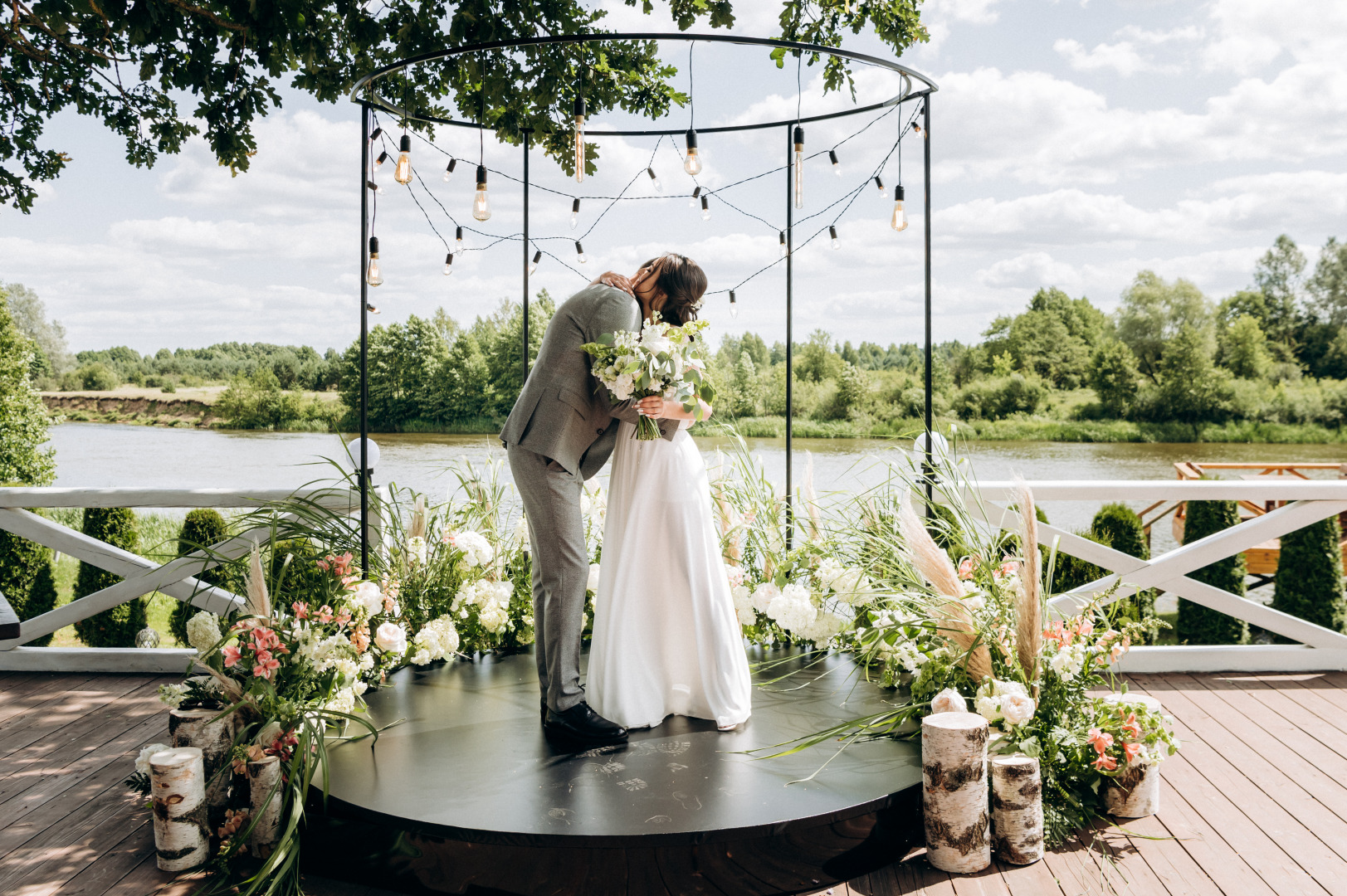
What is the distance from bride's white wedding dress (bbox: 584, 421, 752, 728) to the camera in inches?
114

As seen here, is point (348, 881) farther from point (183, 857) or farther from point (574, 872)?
point (574, 872)

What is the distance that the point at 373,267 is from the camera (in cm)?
343

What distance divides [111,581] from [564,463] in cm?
404

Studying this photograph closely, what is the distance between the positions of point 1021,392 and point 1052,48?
7.14 metres

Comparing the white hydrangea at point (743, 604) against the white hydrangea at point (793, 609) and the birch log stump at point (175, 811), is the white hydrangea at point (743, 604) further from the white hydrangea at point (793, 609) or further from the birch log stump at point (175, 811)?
the birch log stump at point (175, 811)

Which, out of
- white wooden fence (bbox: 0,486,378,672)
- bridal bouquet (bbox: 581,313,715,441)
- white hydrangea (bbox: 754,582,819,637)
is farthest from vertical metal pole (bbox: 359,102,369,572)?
white hydrangea (bbox: 754,582,819,637)

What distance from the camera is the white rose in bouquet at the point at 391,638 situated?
125 inches

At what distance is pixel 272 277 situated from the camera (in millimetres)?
13695

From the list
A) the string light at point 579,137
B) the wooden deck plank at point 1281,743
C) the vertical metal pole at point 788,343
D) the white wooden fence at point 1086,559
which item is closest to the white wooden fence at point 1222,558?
the white wooden fence at point 1086,559

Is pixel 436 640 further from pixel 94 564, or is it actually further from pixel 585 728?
pixel 94 564

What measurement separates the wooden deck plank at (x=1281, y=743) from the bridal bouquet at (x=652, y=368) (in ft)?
7.69

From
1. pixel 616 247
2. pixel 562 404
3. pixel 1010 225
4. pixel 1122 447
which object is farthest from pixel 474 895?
pixel 1010 225

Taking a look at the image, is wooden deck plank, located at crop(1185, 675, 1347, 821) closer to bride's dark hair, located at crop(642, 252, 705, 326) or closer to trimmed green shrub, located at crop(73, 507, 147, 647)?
bride's dark hair, located at crop(642, 252, 705, 326)

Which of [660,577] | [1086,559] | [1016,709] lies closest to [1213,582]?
[1086,559]
